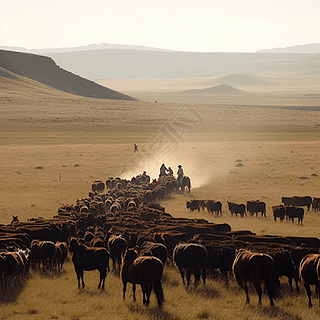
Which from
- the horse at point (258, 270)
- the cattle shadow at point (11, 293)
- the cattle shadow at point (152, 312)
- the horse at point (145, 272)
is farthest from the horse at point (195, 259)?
the cattle shadow at point (11, 293)

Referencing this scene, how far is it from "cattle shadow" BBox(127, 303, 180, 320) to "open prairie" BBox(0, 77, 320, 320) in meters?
0.03

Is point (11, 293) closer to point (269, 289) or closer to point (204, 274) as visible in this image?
point (204, 274)

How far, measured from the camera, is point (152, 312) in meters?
13.4

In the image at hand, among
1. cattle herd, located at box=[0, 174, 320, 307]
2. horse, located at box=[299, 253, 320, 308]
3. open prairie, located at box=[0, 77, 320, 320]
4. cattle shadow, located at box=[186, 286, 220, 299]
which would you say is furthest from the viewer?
cattle shadow, located at box=[186, 286, 220, 299]

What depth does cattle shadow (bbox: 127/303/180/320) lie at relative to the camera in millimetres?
13035

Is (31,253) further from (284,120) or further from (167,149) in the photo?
(284,120)

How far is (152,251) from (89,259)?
6.16 feet

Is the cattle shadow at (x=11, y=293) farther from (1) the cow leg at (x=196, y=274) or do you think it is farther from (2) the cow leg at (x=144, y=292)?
(1) the cow leg at (x=196, y=274)

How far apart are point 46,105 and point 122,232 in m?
109

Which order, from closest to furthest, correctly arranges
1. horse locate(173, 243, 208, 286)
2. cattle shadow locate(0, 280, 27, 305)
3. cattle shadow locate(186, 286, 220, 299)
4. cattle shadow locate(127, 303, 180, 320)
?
cattle shadow locate(127, 303, 180, 320) < cattle shadow locate(0, 280, 27, 305) < cattle shadow locate(186, 286, 220, 299) < horse locate(173, 243, 208, 286)

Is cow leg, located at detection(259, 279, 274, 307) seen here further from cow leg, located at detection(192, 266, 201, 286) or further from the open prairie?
cow leg, located at detection(192, 266, 201, 286)

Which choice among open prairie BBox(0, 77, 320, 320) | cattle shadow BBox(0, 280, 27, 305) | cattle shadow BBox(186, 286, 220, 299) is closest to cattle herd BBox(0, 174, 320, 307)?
cattle shadow BBox(0, 280, 27, 305)

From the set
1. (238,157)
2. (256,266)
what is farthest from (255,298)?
(238,157)

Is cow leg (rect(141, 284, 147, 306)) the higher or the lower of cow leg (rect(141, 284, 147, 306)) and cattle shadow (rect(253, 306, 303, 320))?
the higher
